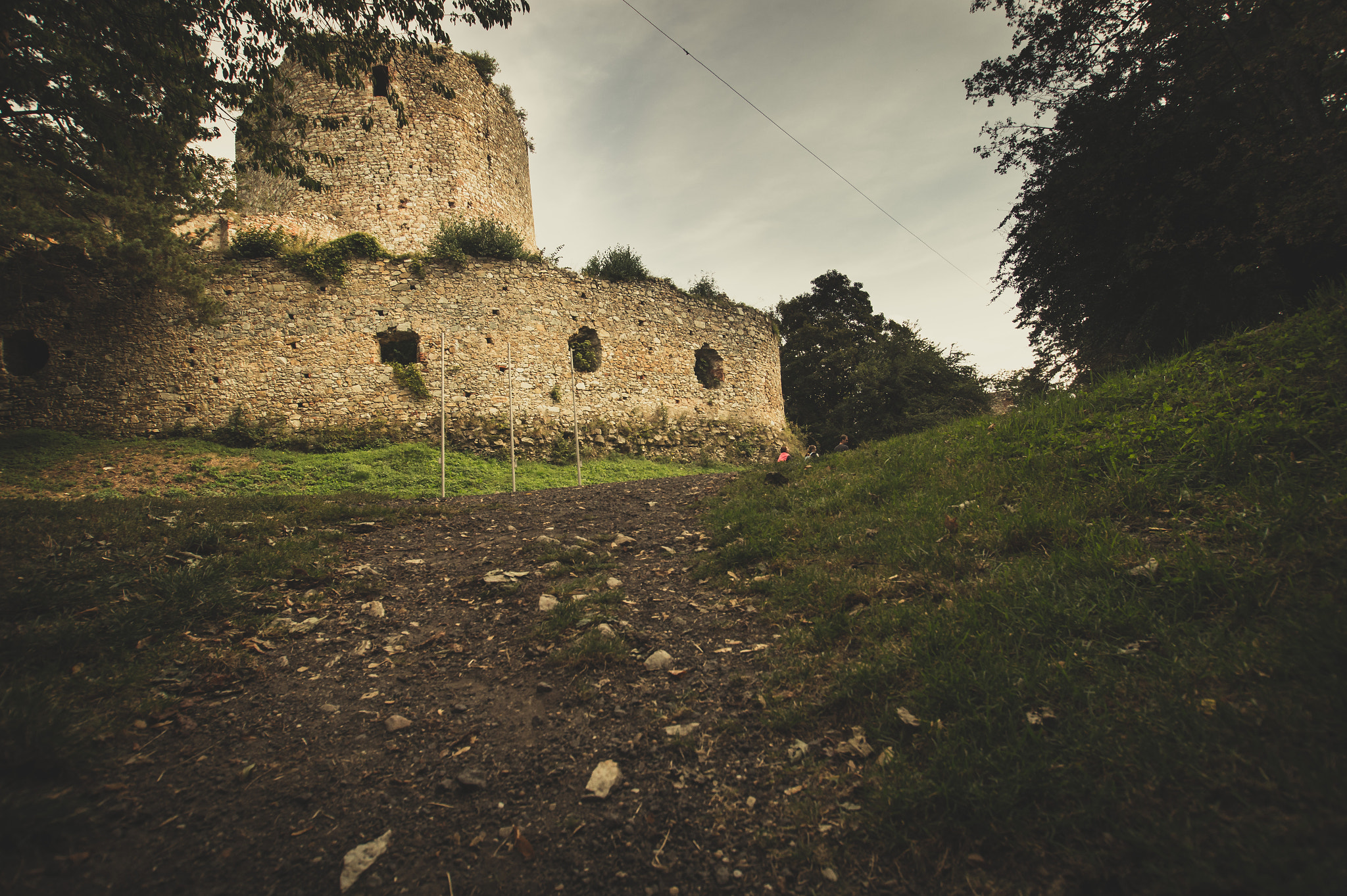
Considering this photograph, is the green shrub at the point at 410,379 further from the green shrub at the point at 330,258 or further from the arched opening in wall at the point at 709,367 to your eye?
the arched opening in wall at the point at 709,367

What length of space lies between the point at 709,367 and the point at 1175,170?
37.8 feet

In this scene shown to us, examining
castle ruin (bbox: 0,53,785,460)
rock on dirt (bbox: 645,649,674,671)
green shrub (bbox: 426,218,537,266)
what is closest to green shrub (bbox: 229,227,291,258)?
castle ruin (bbox: 0,53,785,460)

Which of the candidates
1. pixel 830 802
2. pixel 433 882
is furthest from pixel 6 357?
pixel 830 802

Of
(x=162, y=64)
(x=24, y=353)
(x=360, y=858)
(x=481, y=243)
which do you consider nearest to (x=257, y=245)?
(x=481, y=243)

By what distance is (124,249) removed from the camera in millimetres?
10586

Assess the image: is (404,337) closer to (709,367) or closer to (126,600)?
(709,367)

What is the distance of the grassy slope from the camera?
158cm

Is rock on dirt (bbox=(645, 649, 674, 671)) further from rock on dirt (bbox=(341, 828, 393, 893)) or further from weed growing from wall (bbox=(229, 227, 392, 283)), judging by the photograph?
weed growing from wall (bbox=(229, 227, 392, 283))

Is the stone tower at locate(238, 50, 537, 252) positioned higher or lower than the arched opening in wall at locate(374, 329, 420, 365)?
higher

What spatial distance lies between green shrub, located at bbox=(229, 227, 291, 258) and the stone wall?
0.28 metres

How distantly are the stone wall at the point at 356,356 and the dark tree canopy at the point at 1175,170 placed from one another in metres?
9.56

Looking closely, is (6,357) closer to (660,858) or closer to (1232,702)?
(660,858)

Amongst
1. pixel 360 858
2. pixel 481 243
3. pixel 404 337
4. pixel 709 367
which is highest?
pixel 481 243

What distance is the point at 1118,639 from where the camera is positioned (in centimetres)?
236
